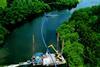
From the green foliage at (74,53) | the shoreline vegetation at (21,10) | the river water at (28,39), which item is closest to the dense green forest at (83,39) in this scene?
the green foliage at (74,53)

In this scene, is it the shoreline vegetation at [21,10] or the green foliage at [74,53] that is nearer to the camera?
the green foliage at [74,53]

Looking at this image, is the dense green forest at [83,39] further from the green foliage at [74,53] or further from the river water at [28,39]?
the river water at [28,39]

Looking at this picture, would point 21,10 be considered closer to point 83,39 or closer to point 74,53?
point 83,39

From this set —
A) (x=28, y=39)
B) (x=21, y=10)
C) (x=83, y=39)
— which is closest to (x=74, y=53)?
(x=83, y=39)

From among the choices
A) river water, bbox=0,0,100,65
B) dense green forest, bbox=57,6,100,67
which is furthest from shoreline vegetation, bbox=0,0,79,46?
dense green forest, bbox=57,6,100,67

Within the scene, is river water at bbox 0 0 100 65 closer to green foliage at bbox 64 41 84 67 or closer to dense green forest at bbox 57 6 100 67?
dense green forest at bbox 57 6 100 67
